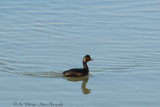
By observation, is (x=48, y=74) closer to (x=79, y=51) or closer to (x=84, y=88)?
(x=84, y=88)

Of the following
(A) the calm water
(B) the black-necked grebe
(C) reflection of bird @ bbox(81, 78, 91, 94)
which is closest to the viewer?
(A) the calm water

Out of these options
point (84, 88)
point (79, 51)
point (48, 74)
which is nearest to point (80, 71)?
point (48, 74)

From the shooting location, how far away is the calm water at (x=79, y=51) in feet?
42.5

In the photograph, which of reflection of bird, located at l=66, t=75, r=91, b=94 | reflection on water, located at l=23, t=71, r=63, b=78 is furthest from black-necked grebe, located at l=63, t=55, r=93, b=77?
reflection on water, located at l=23, t=71, r=63, b=78

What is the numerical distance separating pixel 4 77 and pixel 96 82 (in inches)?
97.6

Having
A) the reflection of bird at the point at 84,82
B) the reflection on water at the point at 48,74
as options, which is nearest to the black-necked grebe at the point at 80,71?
the reflection of bird at the point at 84,82

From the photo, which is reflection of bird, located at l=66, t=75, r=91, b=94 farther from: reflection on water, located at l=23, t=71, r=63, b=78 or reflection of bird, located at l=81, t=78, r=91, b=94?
reflection on water, located at l=23, t=71, r=63, b=78

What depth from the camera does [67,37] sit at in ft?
61.7

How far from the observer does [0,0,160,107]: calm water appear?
12953mm

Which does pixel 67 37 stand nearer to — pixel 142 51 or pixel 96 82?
pixel 142 51

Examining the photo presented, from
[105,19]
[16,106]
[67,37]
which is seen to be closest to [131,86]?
[16,106]

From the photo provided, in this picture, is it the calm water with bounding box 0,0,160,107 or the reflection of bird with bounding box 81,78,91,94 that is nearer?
the calm water with bounding box 0,0,160,107

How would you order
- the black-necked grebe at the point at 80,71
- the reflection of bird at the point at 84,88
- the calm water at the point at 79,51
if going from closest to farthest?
the calm water at the point at 79,51, the reflection of bird at the point at 84,88, the black-necked grebe at the point at 80,71

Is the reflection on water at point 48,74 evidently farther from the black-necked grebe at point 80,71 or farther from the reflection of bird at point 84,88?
the reflection of bird at point 84,88
